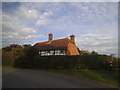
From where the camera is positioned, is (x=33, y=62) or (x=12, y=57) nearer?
(x=33, y=62)

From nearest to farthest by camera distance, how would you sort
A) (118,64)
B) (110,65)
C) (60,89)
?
1. (60,89)
2. (118,64)
3. (110,65)

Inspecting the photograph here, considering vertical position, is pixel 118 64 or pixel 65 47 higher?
pixel 65 47

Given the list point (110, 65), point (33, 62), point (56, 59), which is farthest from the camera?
point (33, 62)

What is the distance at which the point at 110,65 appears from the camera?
11898 millimetres

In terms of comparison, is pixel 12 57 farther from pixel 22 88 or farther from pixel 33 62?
pixel 22 88

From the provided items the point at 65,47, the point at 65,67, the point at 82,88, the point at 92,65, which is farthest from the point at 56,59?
the point at 65,47

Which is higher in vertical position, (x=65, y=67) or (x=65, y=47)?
(x=65, y=47)

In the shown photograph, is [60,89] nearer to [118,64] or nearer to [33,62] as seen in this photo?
[118,64]

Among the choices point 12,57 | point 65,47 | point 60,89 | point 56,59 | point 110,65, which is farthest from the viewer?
point 65,47

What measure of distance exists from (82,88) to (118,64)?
7.57 m

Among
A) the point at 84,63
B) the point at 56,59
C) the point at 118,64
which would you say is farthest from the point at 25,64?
the point at 118,64

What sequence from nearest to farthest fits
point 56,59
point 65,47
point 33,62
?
point 56,59 → point 33,62 → point 65,47

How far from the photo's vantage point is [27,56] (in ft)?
48.1

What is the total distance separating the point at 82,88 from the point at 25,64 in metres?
10.8
